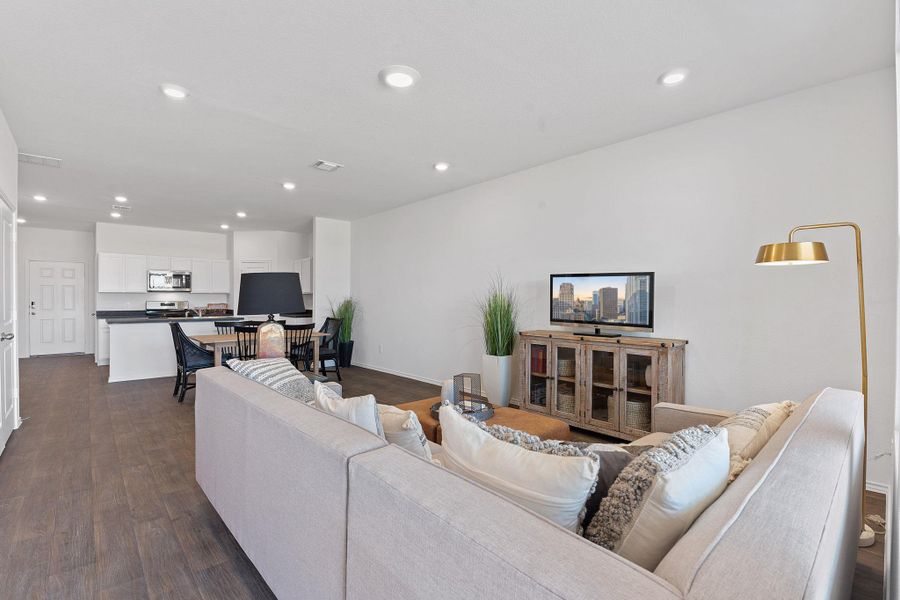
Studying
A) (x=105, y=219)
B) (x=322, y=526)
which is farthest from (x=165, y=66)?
(x=105, y=219)

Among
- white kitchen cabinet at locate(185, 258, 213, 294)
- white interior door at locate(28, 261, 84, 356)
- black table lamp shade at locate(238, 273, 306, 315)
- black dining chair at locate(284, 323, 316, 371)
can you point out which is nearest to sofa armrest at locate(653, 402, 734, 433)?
black table lamp shade at locate(238, 273, 306, 315)

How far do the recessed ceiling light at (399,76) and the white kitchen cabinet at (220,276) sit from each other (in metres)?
7.29

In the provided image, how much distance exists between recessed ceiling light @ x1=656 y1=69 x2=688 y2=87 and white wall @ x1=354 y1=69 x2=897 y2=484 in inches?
30.2

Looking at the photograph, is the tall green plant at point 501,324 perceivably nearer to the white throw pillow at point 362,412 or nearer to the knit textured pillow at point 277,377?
the knit textured pillow at point 277,377

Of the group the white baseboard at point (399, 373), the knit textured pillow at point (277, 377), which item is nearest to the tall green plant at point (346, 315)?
the white baseboard at point (399, 373)

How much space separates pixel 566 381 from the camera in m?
3.81

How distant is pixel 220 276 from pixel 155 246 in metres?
1.22

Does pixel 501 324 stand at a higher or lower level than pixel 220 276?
lower

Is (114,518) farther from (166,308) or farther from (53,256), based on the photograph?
(53,256)

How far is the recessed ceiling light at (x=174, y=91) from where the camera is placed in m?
2.72

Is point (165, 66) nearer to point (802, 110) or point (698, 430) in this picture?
point (698, 430)

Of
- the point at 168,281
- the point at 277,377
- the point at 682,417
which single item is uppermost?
the point at 168,281

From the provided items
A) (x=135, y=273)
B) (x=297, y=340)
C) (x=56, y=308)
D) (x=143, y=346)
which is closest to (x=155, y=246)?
(x=135, y=273)

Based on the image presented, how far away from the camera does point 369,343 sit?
693 cm
